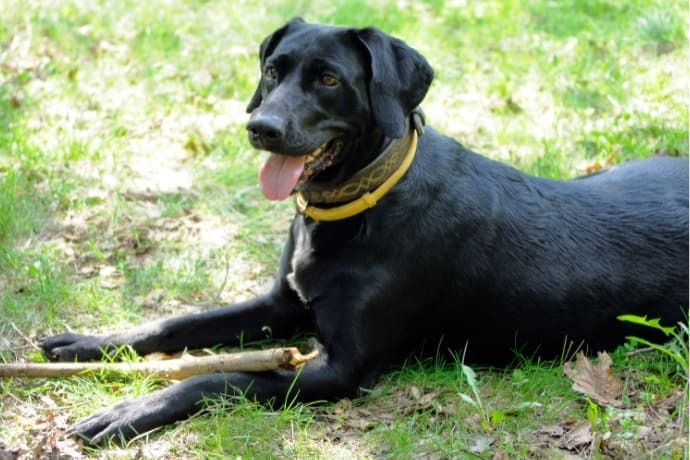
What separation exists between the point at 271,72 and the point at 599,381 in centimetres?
176

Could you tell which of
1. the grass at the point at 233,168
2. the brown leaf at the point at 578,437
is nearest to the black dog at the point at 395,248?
the grass at the point at 233,168

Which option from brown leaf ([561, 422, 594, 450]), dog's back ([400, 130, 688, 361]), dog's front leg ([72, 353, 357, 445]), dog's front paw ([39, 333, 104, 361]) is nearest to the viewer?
brown leaf ([561, 422, 594, 450])

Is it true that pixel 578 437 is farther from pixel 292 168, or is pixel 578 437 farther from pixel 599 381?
pixel 292 168

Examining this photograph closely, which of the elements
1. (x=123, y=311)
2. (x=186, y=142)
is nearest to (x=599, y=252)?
(x=123, y=311)

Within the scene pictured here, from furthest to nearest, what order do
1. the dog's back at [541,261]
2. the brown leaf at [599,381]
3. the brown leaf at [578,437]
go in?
the dog's back at [541,261] < the brown leaf at [599,381] < the brown leaf at [578,437]

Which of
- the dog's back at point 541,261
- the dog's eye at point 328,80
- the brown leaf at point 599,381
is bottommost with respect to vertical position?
the brown leaf at point 599,381

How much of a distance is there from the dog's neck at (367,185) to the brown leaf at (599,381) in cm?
102

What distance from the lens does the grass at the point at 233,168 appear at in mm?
3227

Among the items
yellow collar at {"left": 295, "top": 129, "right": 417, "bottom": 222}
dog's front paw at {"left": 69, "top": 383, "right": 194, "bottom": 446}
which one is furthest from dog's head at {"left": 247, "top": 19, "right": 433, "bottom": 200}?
dog's front paw at {"left": 69, "top": 383, "right": 194, "bottom": 446}

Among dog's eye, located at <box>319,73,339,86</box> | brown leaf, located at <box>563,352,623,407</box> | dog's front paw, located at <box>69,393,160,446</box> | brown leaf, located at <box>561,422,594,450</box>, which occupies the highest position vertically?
dog's eye, located at <box>319,73,339,86</box>

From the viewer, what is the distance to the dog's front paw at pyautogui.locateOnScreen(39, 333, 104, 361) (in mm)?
3727

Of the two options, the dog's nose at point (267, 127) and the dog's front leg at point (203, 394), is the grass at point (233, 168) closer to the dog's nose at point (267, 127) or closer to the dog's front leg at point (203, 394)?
the dog's front leg at point (203, 394)

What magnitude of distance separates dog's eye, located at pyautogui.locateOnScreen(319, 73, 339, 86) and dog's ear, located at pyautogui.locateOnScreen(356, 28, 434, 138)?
5.5 inches

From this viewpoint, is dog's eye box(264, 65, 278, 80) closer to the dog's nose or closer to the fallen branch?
the dog's nose
